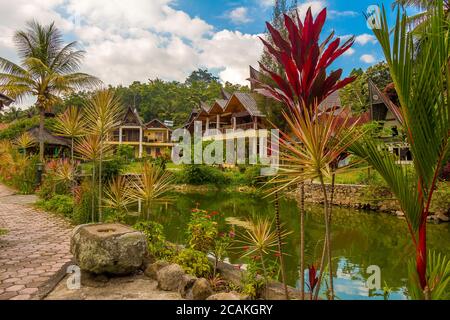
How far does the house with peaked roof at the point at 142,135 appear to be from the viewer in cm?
3556

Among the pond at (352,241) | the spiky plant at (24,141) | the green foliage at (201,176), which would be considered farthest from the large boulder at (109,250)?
the green foliage at (201,176)

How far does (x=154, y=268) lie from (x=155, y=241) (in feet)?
2.40

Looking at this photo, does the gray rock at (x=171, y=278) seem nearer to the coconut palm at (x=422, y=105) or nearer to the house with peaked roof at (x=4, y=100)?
the coconut palm at (x=422, y=105)

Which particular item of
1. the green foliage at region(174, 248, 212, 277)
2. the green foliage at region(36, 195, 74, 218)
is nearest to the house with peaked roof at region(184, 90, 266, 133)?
the green foliage at region(36, 195, 74, 218)

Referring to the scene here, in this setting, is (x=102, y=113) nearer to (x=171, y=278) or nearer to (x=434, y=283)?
(x=171, y=278)

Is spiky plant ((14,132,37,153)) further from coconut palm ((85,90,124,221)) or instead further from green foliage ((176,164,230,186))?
coconut palm ((85,90,124,221))

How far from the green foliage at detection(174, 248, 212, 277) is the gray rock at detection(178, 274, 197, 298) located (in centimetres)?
26

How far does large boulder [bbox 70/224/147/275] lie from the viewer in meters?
3.52

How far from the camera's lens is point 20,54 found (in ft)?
50.9

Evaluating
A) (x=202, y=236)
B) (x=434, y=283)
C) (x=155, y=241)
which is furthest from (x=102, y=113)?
(x=434, y=283)

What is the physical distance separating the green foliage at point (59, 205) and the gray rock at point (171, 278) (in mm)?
5269

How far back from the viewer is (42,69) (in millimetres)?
15008
